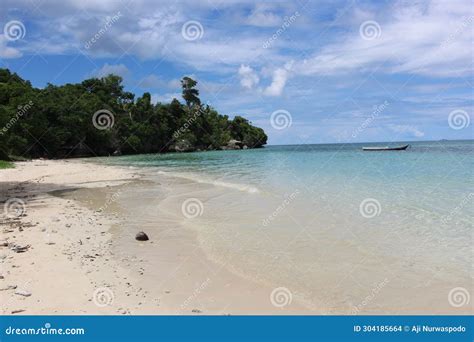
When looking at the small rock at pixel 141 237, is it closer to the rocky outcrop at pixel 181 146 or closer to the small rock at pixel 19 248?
the small rock at pixel 19 248

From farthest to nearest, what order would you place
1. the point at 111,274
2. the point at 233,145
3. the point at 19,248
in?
1. the point at 233,145
2. the point at 19,248
3. the point at 111,274

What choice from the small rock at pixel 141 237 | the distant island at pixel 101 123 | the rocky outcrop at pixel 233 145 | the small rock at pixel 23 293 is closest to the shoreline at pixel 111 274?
the small rock at pixel 23 293

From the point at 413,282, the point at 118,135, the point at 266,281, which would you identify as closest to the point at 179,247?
the point at 266,281

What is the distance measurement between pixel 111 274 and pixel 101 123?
232 feet

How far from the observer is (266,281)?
7059 millimetres

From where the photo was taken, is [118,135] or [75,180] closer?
[75,180]

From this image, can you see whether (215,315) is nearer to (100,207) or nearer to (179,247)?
(179,247)

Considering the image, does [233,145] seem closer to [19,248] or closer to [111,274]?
[19,248]

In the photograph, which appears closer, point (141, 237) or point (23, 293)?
point (23, 293)

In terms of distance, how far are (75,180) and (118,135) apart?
190 feet

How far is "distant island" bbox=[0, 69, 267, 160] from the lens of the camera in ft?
174

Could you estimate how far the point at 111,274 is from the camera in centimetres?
702

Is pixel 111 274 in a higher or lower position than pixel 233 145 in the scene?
lower

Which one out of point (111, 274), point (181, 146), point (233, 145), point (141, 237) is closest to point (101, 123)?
point (181, 146)
